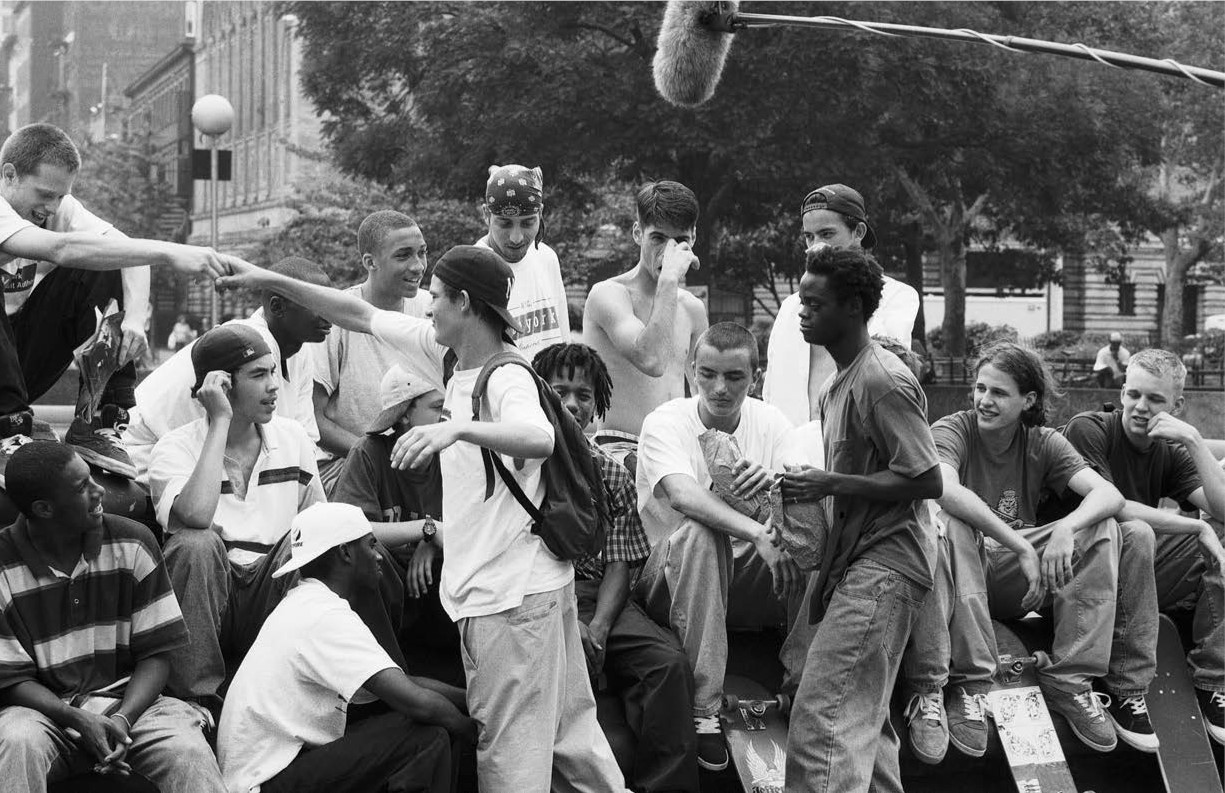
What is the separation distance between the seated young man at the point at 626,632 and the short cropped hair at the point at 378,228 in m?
1.08

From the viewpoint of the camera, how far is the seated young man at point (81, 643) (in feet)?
14.5

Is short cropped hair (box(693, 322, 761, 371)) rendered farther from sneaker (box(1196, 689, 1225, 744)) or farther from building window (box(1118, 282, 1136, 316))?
building window (box(1118, 282, 1136, 316))

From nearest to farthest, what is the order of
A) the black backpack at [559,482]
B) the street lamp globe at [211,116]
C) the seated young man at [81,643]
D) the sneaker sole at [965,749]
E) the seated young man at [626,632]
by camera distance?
the seated young man at [81,643], the black backpack at [559,482], the seated young man at [626,632], the sneaker sole at [965,749], the street lamp globe at [211,116]

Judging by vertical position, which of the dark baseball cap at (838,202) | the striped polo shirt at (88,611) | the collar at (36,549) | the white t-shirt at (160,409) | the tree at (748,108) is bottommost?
the striped polo shirt at (88,611)

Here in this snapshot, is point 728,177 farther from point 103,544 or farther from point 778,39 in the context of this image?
point 103,544

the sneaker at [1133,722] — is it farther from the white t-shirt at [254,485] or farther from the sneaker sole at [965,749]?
the white t-shirt at [254,485]

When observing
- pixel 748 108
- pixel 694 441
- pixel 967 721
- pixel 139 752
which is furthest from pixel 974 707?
pixel 748 108

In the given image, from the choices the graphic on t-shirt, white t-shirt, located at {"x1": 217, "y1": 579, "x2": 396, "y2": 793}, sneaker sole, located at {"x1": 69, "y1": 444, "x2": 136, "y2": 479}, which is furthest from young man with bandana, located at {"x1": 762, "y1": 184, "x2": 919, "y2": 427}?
sneaker sole, located at {"x1": 69, "y1": 444, "x2": 136, "y2": 479}

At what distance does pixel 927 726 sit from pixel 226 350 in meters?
3.05

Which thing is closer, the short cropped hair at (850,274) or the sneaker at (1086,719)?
the short cropped hair at (850,274)

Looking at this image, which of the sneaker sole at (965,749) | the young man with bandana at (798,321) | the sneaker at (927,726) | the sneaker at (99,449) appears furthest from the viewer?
the young man with bandana at (798,321)

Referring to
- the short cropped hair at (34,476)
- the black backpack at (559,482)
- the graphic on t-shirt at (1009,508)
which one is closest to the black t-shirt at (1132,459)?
the graphic on t-shirt at (1009,508)

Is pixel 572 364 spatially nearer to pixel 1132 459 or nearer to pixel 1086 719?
pixel 1086 719

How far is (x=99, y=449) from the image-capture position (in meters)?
5.86
